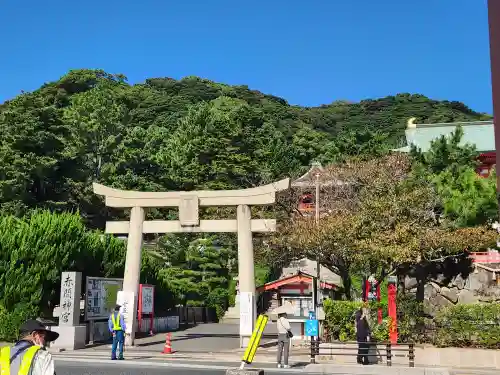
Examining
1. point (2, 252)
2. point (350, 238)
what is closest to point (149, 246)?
point (2, 252)

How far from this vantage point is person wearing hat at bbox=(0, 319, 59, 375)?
14.9ft

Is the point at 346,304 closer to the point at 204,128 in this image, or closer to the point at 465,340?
the point at 465,340

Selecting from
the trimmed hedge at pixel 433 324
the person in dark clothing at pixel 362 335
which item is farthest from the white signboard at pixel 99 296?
the person in dark clothing at pixel 362 335

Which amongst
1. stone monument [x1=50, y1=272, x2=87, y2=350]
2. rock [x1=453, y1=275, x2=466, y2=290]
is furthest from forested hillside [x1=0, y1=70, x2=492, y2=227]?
stone monument [x1=50, y1=272, x2=87, y2=350]

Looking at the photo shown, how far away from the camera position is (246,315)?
22.3 m

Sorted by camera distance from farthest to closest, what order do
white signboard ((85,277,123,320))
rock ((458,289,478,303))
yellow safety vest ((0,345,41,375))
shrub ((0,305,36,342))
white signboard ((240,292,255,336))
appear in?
1. rock ((458,289,478,303))
2. white signboard ((85,277,123,320))
3. shrub ((0,305,36,342))
4. white signboard ((240,292,255,336))
5. yellow safety vest ((0,345,41,375))

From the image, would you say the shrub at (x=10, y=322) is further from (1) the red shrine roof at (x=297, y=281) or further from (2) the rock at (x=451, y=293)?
(2) the rock at (x=451, y=293)

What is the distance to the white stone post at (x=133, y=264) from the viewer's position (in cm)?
2316

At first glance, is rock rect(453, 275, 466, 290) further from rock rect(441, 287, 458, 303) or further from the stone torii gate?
the stone torii gate

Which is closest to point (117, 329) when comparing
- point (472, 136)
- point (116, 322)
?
point (116, 322)

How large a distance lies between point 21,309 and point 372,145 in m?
29.7

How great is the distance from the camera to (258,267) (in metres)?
49.0

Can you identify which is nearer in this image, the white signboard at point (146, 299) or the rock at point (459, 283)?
the white signboard at point (146, 299)

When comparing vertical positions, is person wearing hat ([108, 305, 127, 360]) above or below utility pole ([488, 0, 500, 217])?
below
